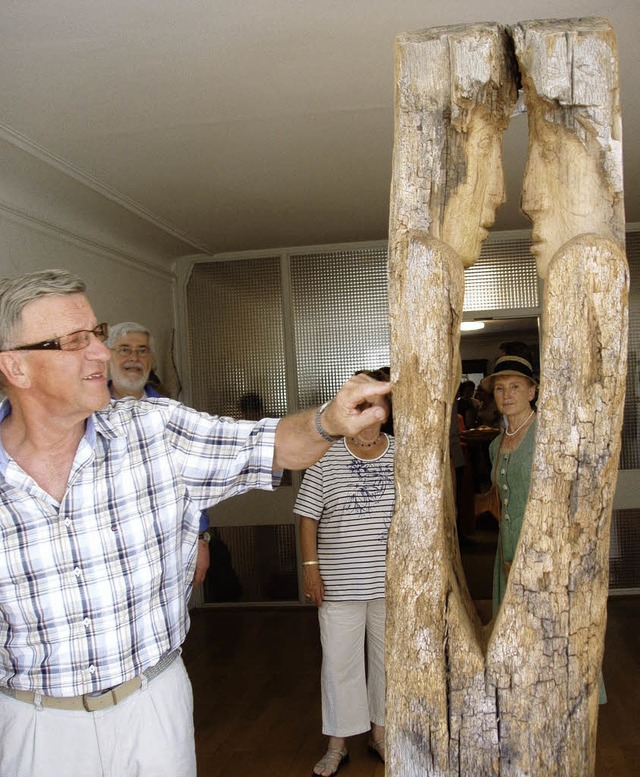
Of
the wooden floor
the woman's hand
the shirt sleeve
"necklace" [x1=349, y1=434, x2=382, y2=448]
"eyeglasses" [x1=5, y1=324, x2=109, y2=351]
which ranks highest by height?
"eyeglasses" [x1=5, y1=324, x2=109, y2=351]

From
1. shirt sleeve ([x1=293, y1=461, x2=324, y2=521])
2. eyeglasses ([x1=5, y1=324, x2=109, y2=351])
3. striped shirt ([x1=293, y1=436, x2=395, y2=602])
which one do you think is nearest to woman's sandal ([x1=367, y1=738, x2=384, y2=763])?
striped shirt ([x1=293, y1=436, x2=395, y2=602])

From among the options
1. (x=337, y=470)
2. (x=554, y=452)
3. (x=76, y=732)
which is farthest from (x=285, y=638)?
(x=554, y=452)

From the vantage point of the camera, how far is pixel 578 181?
1.69 meters

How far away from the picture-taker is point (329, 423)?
1.84 m

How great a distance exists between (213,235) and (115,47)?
3.08m

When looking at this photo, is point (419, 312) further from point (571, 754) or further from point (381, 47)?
point (381, 47)

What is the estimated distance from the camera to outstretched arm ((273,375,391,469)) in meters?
1.74

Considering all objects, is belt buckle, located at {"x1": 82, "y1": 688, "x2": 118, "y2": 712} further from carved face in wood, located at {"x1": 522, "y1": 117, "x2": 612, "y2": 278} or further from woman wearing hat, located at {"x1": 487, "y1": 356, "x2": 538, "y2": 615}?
carved face in wood, located at {"x1": 522, "y1": 117, "x2": 612, "y2": 278}

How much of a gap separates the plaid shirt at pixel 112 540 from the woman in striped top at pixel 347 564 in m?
1.48

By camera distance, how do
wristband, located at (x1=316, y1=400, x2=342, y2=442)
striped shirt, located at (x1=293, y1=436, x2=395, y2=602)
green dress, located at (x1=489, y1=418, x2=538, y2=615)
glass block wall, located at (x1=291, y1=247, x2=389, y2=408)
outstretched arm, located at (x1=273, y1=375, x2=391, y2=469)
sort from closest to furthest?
outstretched arm, located at (x1=273, y1=375, x2=391, y2=469)
wristband, located at (x1=316, y1=400, x2=342, y2=442)
green dress, located at (x1=489, y1=418, x2=538, y2=615)
striped shirt, located at (x1=293, y1=436, x2=395, y2=602)
glass block wall, located at (x1=291, y1=247, x2=389, y2=408)

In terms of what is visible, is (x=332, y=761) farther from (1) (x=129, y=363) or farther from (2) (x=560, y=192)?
(2) (x=560, y=192)

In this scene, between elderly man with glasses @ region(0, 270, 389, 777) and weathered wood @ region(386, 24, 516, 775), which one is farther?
elderly man with glasses @ region(0, 270, 389, 777)

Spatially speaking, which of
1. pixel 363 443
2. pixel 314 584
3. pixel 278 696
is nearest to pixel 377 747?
pixel 314 584

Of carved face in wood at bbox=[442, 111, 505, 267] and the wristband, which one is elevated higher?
carved face in wood at bbox=[442, 111, 505, 267]
